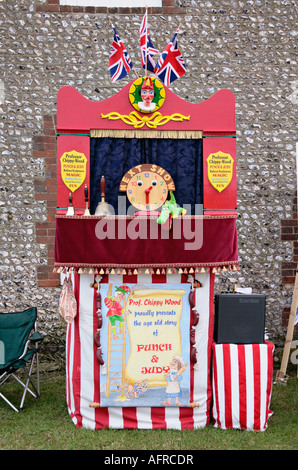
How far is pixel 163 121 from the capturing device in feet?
11.2

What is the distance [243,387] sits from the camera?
318 centimetres

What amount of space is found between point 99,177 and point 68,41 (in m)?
2.03

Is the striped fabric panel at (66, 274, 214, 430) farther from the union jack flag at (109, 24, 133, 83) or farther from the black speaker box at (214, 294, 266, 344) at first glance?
the union jack flag at (109, 24, 133, 83)

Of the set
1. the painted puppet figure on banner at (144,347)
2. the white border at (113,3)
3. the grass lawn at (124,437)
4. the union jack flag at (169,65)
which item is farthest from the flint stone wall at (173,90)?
the painted puppet figure on banner at (144,347)

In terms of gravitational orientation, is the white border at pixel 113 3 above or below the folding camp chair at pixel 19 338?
above

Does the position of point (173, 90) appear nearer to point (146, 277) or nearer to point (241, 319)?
point (146, 277)

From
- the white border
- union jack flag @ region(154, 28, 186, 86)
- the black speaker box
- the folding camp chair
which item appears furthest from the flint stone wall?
the black speaker box

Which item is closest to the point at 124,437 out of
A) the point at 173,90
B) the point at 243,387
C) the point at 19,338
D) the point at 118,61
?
the point at 243,387

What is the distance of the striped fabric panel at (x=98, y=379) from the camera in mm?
3180

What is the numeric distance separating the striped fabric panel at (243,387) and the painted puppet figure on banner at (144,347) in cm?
24

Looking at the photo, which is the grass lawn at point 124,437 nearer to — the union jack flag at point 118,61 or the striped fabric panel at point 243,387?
the striped fabric panel at point 243,387

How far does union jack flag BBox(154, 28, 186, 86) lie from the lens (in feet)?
11.4

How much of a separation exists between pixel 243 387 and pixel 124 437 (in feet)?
2.94
